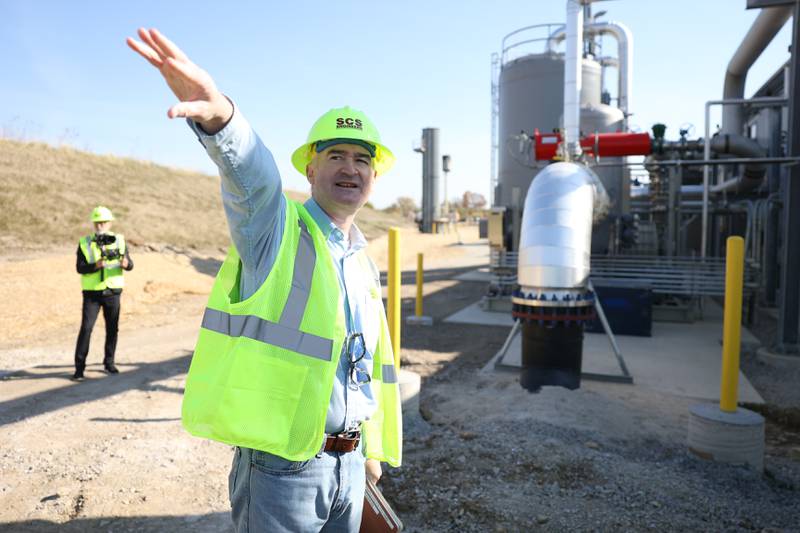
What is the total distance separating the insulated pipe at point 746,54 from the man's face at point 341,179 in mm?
9355

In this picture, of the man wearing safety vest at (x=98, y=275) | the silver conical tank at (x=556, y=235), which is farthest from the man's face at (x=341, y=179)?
the man wearing safety vest at (x=98, y=275)

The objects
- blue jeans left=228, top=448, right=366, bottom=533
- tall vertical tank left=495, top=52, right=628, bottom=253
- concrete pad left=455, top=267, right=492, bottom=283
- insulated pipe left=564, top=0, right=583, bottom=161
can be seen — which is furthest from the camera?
concrete pad left=455, top=267, right=492, bottom=283

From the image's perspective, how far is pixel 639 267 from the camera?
10.4 metres

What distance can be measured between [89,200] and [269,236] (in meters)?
21.7

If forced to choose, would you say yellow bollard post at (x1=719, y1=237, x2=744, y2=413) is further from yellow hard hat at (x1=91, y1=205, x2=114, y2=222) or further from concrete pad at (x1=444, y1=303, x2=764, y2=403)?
yellow hard hat at (x1=91, y1=205, x2=114, y2=222)

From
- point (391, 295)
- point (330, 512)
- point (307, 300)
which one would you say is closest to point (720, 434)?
point (391, 295)

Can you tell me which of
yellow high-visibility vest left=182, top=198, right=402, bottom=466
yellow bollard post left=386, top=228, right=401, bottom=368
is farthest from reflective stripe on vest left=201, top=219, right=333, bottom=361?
yellow bollard post left=386, top=228, right=401, bottom=368

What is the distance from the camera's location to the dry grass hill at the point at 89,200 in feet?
56.4

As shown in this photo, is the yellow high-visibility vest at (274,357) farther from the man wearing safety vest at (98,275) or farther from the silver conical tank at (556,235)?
the man wearing safety vest at (98,275)

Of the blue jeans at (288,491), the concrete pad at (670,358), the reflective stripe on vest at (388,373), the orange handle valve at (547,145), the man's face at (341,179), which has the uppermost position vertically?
the orange handle valve at (547,145)

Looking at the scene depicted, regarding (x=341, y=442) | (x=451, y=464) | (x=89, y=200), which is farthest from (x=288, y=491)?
(x=89, y=200)

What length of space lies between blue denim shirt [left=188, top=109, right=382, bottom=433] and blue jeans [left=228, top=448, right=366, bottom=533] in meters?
0.13

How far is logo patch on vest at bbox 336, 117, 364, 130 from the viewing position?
187 cm

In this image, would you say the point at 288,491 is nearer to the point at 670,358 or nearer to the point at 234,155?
the point at 234,155
